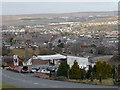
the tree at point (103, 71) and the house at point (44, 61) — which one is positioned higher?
the tree at point (103, 71)

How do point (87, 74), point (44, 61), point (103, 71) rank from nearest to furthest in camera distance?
point (103, 71) < point (87, 74) < point (44, 61)

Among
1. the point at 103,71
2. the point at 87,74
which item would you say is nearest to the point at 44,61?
the point at 87,74

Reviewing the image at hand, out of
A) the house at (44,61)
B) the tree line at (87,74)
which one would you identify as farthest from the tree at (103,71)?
the house at (44,61)

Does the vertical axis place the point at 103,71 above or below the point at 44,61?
above

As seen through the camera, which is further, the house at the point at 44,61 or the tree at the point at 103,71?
the house at the point at 44,61

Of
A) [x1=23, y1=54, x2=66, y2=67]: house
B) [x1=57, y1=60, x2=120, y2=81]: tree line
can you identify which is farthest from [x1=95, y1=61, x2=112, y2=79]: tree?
[x1=23, y1=54, x2=66, y2=67]: house

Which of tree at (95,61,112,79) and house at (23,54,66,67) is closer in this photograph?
tree at (95,61,112,79)

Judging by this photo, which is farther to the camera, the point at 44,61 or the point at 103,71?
the point at 44,61

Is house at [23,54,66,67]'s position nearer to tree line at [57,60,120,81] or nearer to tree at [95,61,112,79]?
tree line at [57,60,120,81]

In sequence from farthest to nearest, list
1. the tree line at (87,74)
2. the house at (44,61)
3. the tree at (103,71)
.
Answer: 1. the house at (44,61)
2. the tree at (103,71)
3. the tree line at (87,74)

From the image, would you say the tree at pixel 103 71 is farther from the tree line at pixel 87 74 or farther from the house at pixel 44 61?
the house at pixel 44 61

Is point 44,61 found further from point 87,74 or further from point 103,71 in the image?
point 103,71
